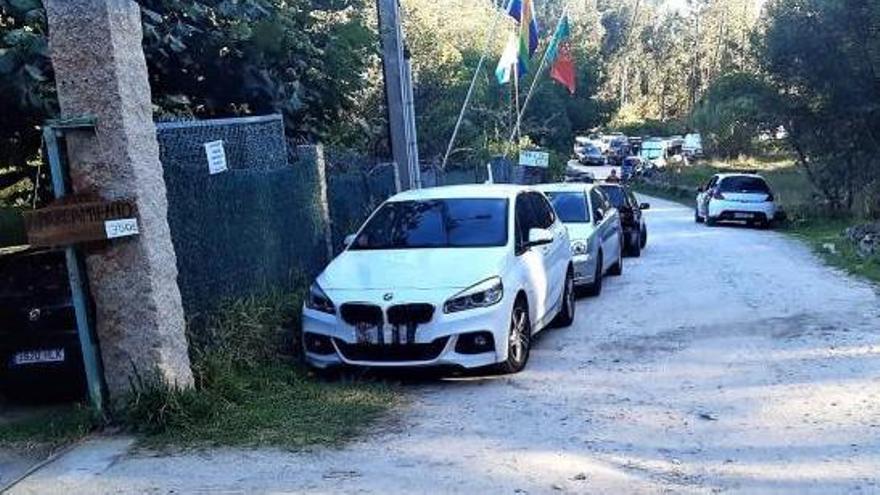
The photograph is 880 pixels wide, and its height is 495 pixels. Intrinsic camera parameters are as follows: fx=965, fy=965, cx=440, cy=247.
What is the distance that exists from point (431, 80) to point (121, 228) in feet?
69.9

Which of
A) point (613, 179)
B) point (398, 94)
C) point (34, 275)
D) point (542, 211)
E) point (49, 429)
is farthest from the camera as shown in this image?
point (613, 179)

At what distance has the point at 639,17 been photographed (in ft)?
285

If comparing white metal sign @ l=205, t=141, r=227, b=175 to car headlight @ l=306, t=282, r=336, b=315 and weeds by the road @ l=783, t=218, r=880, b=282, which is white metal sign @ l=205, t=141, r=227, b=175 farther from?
weeds by the road @ l=783, t=218, r=880, b=282

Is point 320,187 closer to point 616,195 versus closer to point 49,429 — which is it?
point 49,429

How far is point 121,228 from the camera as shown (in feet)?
22.0

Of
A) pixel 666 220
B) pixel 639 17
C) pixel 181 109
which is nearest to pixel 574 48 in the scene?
pixel 639 17

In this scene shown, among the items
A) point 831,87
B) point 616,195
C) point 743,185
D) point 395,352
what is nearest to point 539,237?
point 395,352

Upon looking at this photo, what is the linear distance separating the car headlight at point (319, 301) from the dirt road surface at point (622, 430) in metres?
0.96

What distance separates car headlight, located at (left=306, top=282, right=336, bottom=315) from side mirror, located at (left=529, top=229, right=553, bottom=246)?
2.16 m

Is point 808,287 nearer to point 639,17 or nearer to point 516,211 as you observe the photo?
point 516,211

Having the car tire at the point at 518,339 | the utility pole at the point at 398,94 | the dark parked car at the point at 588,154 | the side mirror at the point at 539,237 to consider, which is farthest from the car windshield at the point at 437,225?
the dark parked car at the point at 588,154

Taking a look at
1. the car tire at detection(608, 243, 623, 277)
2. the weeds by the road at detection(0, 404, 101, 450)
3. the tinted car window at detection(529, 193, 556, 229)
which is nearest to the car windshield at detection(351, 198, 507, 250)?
the tinted car window at detection(529, 193, 556, 229)

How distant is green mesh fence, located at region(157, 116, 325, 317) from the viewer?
7.98 m

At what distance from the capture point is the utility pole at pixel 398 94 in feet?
44.8
